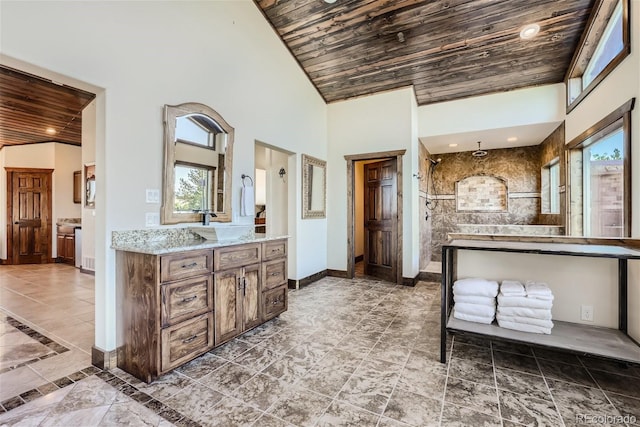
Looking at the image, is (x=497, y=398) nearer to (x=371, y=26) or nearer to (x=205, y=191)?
(x=205, y=191)

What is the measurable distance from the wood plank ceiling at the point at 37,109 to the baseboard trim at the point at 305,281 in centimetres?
355

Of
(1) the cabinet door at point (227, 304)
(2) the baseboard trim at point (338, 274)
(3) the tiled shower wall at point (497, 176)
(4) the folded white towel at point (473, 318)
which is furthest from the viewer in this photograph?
(3) the tiled shower wall at point (497, 176)

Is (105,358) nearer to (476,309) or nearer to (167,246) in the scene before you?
(167,246)

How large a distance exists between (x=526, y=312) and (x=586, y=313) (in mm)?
638

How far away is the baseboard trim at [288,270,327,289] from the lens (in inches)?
183

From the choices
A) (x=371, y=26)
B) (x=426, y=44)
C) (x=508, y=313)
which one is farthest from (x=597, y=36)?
(x=508, y=313)

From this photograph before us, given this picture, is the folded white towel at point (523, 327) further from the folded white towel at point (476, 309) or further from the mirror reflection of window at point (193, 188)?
the mirror reflection of window at point (193, 188)

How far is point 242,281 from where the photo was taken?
2.81 metres

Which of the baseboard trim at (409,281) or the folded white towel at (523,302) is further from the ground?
the folded white towel at (523,302)

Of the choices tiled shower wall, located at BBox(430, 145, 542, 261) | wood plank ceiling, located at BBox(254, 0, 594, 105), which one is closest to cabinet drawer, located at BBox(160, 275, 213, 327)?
wood plank ceiling, located at BBox(254, 0, 594, 105)

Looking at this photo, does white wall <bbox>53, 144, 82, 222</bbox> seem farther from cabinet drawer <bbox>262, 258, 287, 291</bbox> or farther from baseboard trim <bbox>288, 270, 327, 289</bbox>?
cabinet drawer <bbox>262, 258, 287, 291</bbox>

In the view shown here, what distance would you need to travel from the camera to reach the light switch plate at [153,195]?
2576mm

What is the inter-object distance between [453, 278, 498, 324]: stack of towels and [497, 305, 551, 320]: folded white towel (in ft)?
0.32

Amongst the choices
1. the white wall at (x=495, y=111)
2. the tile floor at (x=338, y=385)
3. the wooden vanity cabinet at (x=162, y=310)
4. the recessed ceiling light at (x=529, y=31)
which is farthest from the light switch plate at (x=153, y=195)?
the recessed ceiling light at (x=529, y=31)
